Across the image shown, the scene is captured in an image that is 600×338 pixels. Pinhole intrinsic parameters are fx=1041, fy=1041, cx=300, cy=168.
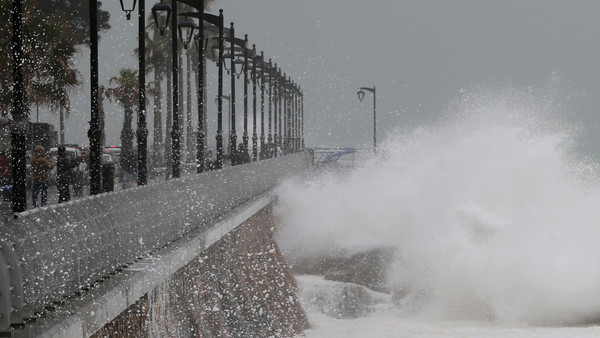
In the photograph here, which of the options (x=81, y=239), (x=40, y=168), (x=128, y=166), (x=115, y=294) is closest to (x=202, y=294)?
(x=115, y=294)

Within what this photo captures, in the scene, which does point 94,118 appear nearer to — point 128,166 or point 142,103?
point 142,103

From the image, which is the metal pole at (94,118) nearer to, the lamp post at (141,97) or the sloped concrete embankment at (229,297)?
the sloped concrete embankment at (229,297)

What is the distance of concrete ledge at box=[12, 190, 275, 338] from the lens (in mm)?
6980

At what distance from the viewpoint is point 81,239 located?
27.0 ft

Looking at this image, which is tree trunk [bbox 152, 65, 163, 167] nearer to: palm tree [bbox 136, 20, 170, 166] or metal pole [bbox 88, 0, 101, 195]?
palm tree [bbox 136, 20, 170, 166]

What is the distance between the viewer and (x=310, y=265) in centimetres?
3300

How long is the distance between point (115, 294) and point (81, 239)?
520mm

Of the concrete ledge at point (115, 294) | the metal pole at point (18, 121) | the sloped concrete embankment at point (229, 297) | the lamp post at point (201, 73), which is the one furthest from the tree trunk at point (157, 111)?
the metal pole at point (18, 121)

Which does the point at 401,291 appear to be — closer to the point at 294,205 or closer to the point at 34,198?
the point at 294,205

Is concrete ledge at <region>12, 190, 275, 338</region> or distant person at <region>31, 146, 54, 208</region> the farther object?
distant person at <region>31, 146, 54, 208</region>

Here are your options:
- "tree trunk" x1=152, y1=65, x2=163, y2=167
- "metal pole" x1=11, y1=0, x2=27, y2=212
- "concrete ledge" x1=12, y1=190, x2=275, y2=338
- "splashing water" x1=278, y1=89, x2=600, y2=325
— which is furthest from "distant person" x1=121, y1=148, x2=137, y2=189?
"tree trunk" x1=152, y1=65, x2=163, y2=167

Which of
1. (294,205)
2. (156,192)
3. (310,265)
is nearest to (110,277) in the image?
(156,192)

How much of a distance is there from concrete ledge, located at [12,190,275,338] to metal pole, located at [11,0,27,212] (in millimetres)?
1245

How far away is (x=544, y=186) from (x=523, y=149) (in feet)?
7.63
